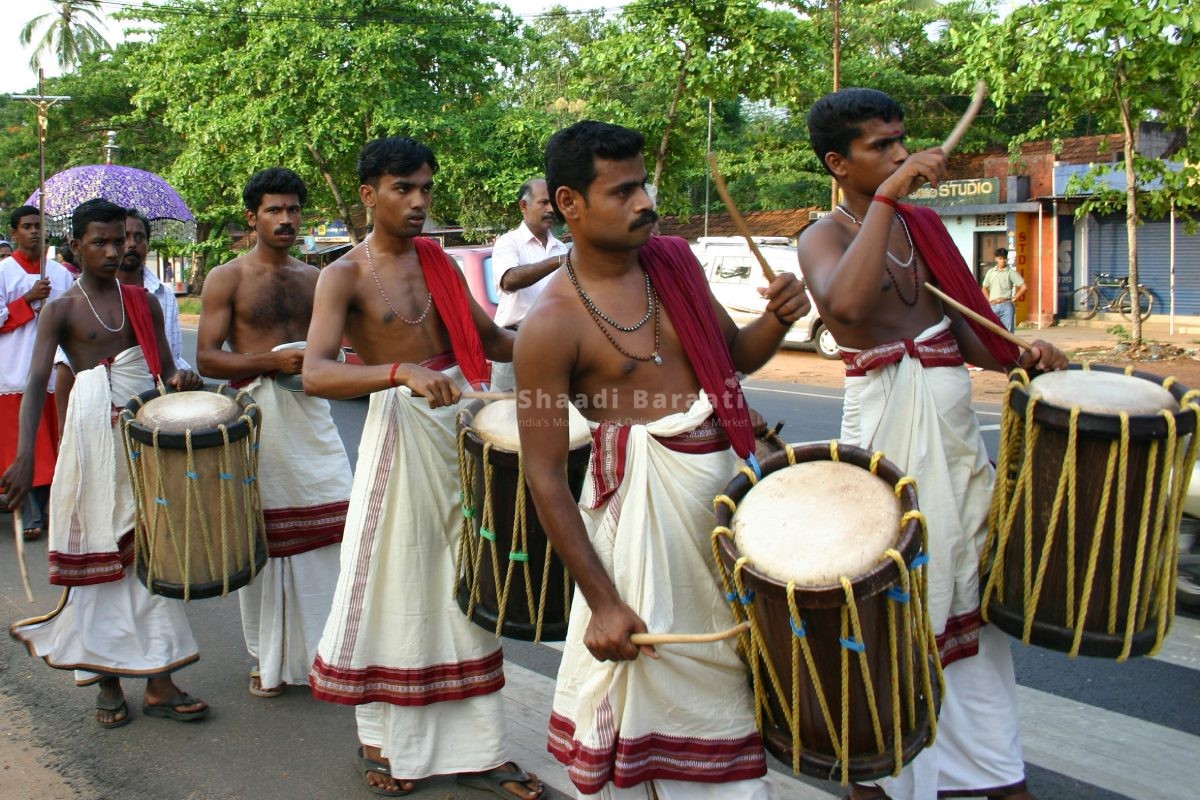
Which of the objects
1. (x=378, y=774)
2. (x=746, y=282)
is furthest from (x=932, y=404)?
(x=746, y=282)

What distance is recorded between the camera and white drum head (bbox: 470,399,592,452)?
316cm

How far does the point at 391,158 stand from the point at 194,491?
4.67 ft

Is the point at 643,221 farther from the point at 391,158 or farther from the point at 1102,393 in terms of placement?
the point at 391,158

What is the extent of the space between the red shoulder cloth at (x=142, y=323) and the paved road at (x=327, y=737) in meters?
1.38

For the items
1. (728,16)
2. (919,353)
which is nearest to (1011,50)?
(728,16)

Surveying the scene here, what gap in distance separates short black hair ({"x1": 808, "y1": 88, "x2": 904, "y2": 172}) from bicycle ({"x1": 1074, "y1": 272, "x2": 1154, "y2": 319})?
2106 cm

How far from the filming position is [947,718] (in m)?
3.32

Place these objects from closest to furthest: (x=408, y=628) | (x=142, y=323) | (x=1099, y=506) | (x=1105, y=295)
A: (x=1099, y=506) < (x=408, y=628) < (x=142, y=323) < (x=1105, y=295)

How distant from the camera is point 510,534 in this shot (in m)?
3.29

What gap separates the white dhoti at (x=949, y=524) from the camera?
316cm

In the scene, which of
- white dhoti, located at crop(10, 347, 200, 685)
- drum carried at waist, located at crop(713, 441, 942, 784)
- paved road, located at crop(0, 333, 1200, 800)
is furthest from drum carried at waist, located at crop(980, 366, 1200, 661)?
white dhoti, located at crop(10, 347, 200, 685)

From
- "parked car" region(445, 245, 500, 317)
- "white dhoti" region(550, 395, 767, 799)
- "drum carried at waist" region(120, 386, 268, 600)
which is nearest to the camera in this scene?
"white dhoti" region(550, 395, 767, 799)

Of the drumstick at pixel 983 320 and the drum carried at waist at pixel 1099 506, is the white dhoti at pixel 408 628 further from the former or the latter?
the drum carried at waist at pixel 1099 506

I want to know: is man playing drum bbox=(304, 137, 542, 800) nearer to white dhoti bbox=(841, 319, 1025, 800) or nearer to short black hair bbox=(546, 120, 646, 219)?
short black hair bbox=(546, 120, 646, 219)
